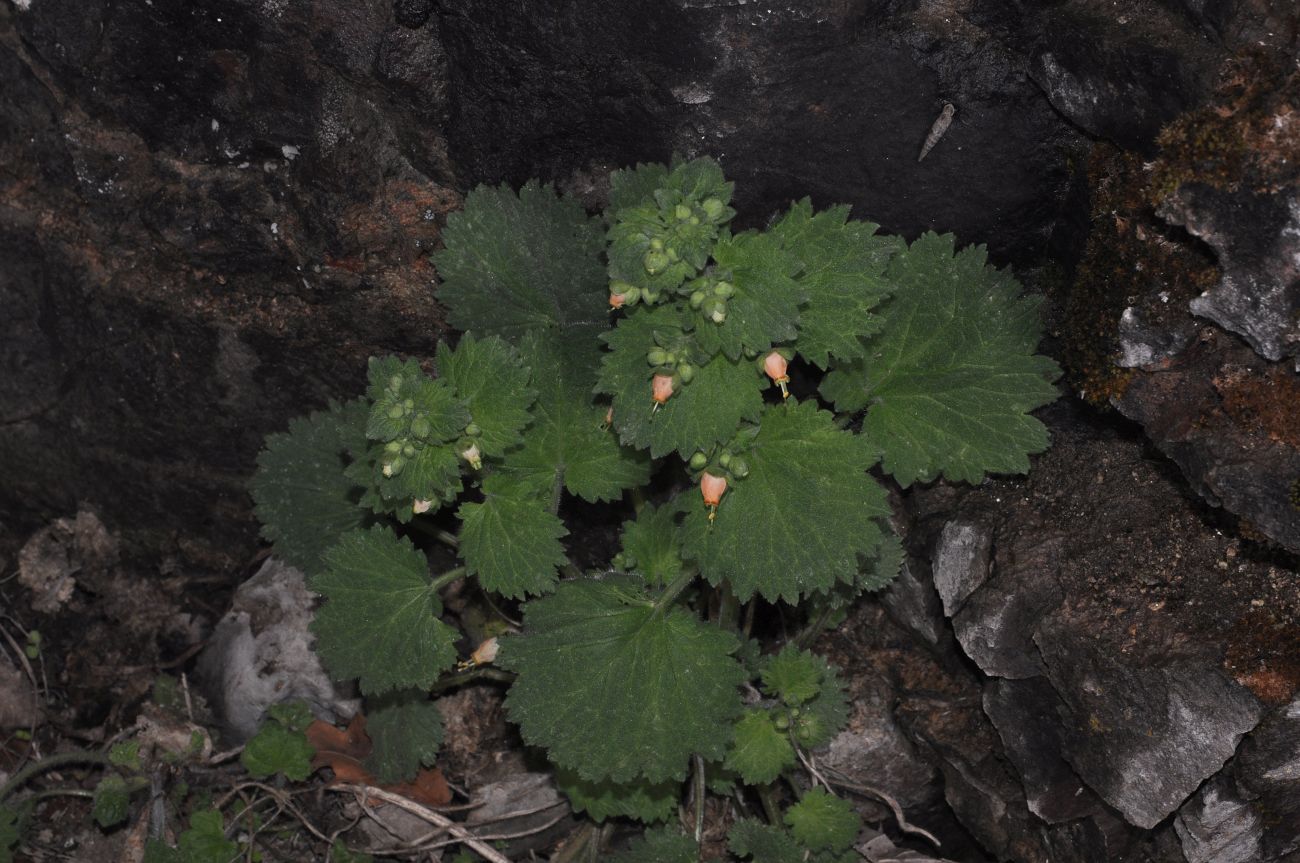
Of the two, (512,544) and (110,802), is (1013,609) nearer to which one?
(512,544)

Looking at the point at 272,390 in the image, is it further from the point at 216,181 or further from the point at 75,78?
the point at 75,78

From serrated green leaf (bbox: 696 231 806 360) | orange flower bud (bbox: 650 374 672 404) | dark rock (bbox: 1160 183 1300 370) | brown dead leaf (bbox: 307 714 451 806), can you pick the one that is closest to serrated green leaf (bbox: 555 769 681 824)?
brown dead leaf (bbox: 307 714 451 806)

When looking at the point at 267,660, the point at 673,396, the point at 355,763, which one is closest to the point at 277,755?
the point at 355,763

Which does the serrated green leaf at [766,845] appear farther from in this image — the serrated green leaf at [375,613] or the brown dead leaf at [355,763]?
the brown dead leaf at [355,763]

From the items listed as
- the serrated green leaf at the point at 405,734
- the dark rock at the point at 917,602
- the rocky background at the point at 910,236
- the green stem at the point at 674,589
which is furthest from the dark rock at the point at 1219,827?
the serrated green leaf at the point at 405,734

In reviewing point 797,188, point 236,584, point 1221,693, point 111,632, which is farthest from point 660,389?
point 111,632
